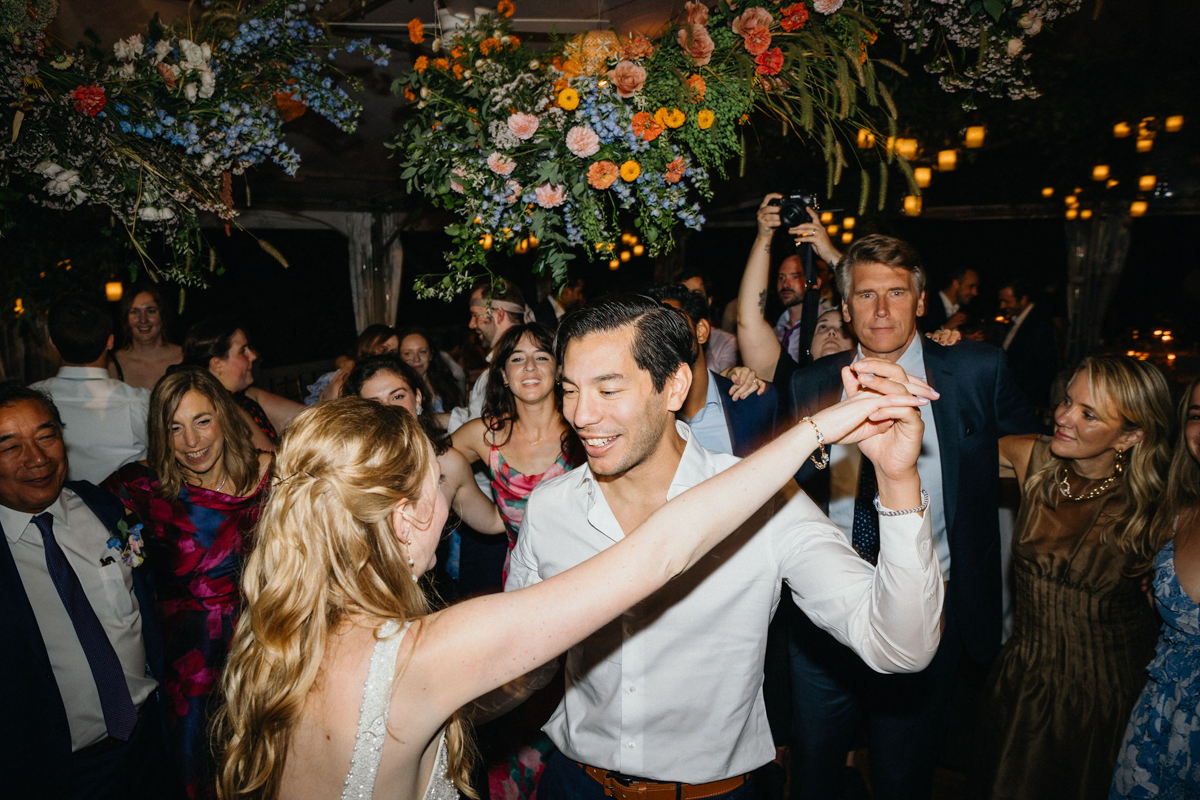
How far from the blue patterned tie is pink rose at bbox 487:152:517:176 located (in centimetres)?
177

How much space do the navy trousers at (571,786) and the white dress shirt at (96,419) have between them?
2.58 meters

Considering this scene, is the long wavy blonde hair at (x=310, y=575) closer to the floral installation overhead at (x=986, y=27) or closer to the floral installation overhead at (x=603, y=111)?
the floral installation overhead at (x=603, y=111)

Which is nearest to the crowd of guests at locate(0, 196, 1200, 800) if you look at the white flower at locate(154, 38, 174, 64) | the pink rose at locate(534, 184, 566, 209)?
the pink rose at locate(534, 184, 566, 209)

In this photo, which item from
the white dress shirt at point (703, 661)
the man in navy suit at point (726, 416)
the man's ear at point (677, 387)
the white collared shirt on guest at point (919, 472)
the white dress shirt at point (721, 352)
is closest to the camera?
the white dress shirt at point (703, 661)

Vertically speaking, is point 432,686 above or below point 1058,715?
above

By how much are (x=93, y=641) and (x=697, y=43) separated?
2.60m

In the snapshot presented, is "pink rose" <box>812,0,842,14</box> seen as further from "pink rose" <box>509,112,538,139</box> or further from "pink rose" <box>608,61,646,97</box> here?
"pink rose" <box>509,112,538,139</box>

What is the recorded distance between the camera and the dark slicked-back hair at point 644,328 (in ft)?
5.40

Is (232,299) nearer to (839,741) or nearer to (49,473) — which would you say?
(49,473)

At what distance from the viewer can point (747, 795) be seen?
1628 millimetres

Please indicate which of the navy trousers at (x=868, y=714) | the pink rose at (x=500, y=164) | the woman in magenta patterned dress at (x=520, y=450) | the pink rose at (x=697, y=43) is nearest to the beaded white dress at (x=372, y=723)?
the pink rose at (x=500, y=164)

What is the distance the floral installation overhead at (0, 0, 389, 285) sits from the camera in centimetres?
213

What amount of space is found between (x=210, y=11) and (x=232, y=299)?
Result: 1050 centimetres

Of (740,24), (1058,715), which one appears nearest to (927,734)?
(1058,715)
